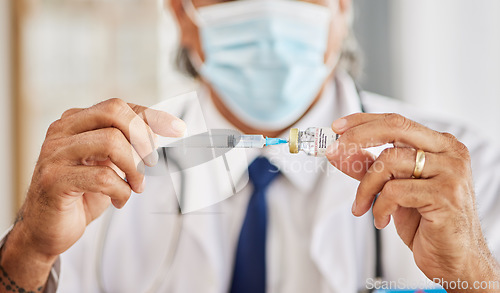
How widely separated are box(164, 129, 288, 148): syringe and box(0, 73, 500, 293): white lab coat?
10.2 inches

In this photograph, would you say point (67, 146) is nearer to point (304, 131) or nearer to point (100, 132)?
point (100, 132)

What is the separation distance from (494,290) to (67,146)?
0.60 m

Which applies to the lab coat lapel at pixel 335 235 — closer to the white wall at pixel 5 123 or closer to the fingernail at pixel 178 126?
the fingernail at pixel 178 126

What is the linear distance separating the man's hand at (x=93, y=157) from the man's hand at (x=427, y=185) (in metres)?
0.24

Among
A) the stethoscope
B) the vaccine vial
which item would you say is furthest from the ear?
the vaccine vial

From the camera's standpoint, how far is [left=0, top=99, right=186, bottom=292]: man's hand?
0.61 m

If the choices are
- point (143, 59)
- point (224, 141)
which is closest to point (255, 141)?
point (224, 141)

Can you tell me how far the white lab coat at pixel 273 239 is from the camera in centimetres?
90

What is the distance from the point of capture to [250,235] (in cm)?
93

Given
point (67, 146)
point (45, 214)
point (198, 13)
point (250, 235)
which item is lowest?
point (250, 235)

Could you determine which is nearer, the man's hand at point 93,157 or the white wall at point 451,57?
the man's hand at point 93,157

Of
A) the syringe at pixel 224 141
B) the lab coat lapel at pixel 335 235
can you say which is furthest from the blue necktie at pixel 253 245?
the syringe at pixel 224 141

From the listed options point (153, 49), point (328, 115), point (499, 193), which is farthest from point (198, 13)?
point (153, 49)

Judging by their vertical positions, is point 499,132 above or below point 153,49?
below
